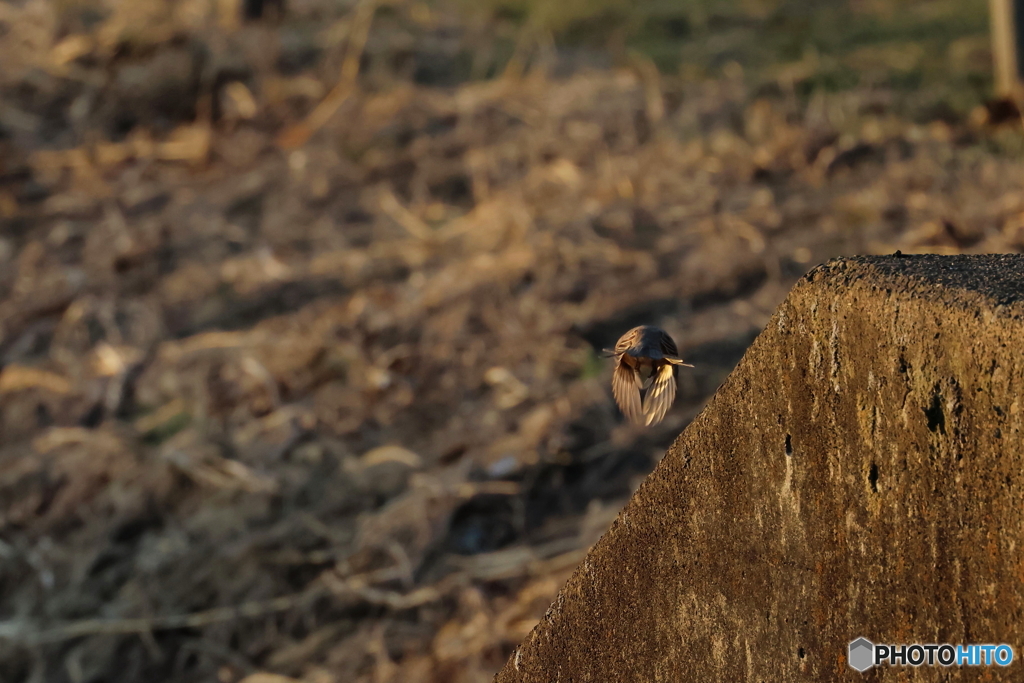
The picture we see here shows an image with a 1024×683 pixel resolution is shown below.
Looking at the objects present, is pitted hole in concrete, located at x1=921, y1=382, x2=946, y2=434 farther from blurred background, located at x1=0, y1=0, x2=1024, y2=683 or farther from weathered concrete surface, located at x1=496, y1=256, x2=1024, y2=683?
blurred background, located at x1=0, y1=0, x2=1024, y2=683

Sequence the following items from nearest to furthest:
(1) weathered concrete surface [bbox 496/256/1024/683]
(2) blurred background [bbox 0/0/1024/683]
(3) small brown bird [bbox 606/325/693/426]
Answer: (1) weathered concrete surface [bbox 496/256/1024/683] < (3) small brown bird [bbox 606/325/693/426] < (2) blurred background [bbox 0/0/1024/683]

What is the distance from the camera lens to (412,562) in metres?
2.49

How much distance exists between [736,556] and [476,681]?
4.13ft

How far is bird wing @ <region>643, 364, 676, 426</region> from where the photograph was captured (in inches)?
47.9

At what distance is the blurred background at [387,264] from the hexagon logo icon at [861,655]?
133cm

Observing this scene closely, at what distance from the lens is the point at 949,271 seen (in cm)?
92

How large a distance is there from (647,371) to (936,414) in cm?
40

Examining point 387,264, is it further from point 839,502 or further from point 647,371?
point 839,502

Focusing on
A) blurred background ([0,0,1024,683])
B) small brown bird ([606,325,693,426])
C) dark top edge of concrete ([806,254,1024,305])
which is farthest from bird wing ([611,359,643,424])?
blurred background ([0,0,1024,683])

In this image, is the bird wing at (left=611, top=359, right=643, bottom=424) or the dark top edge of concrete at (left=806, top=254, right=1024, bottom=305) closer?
the dark top edge of concrete at (left=806, top=254, right=1024, bottom=305)

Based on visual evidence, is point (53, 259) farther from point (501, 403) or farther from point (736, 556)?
point (736, 556)

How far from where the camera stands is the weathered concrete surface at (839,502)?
849mm

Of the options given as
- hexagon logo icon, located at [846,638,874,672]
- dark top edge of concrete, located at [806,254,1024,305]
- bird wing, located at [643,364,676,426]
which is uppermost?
dark top edge of concrete, located at [806,254,1024,305]

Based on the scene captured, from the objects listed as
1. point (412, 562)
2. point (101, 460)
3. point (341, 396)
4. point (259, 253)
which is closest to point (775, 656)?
point (412, 562)
